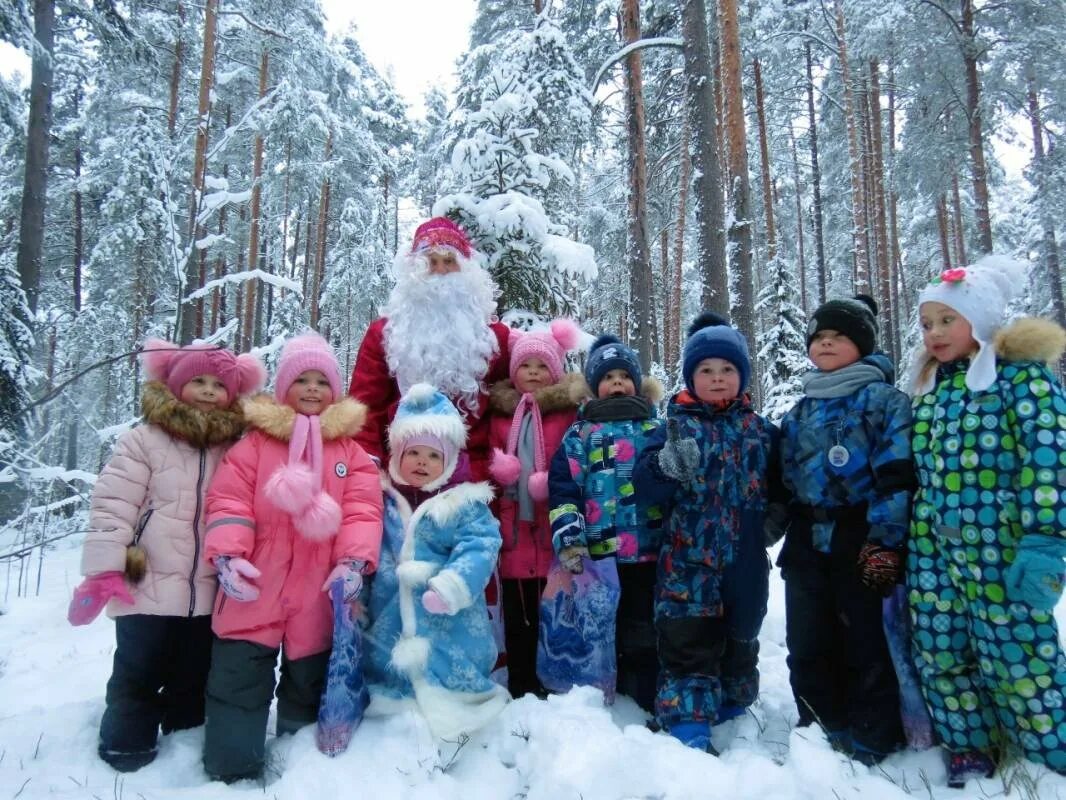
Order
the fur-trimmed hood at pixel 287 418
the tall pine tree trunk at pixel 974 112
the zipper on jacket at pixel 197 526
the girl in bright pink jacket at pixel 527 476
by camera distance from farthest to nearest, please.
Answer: the tall pine tree trunk at pixel 974 112 → the girl in bright pink jacket at pixel 527 476 → the fur-trimmed hood at pixel 287 418 → the zipper on jacket at pixel 197 526

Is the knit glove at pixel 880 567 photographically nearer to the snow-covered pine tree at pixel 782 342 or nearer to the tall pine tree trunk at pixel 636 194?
the tall pine tree trunk at pixel 636 194

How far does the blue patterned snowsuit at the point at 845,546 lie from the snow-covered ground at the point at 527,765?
0.82 feet

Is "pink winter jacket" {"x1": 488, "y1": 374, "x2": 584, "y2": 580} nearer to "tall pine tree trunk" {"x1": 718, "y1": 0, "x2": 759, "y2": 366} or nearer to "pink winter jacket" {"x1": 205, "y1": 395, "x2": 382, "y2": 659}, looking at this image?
"pink winter jacket" {"x1": 205, "y1": 395, "x2": 382, "y2": 659}

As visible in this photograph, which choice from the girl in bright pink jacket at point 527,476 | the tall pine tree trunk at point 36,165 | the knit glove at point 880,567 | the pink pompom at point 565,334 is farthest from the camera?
the tall pine tree trunk at point 36,165

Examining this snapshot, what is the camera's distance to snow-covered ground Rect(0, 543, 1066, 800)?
2.45m

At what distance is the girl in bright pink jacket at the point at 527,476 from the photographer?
3.74 meters

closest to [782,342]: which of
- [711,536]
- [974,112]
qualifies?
[974,112]

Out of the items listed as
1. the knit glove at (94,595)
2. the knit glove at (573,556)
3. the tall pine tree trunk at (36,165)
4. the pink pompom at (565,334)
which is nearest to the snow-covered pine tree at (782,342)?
the pink pompom at (565,334)

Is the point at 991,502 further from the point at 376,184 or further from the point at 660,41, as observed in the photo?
the point at 376,184

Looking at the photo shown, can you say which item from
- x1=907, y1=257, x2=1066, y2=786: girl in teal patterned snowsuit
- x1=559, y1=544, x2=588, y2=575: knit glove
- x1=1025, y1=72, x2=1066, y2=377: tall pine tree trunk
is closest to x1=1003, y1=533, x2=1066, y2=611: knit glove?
x1=907, y1=257, x2=1066, y2=786: girl in teal patterned snowsuit

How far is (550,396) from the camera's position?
12.8 feet

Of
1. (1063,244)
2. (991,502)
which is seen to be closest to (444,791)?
(991,502)

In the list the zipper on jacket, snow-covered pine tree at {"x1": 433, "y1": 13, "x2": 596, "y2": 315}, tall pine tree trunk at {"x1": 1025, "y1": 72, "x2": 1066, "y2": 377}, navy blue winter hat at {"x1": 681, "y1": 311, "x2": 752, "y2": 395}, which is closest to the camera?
the zipper on jacket

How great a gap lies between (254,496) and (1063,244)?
3081cm
